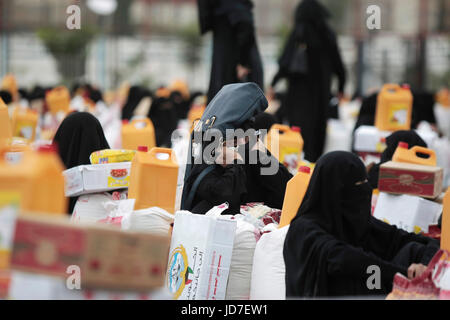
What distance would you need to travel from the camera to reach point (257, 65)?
7.47 meters

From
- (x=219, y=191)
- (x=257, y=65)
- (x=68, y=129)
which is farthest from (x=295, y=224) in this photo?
(x=257, y=65)

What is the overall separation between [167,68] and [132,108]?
1821 cm

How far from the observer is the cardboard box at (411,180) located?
462 cm

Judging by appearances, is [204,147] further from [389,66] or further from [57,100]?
[389,66]

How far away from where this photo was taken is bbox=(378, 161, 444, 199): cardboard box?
4.62 meters

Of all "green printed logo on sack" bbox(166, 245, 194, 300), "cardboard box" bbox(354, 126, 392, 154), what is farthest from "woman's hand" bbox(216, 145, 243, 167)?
"cardboard box" bbox(354, 126, 392, 154)

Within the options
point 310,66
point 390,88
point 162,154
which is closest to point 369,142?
point 390,88

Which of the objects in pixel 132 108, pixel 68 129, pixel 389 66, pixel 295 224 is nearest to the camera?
pixel 295 224

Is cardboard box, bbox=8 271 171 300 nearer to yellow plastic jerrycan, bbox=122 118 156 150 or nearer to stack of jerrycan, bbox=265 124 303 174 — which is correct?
stack of jerrycan, bbox=265 124 303 174

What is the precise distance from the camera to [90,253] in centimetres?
228

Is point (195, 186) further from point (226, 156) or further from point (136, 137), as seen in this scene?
point (136, 137)

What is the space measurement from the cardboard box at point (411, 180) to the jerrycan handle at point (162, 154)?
48.0 inches

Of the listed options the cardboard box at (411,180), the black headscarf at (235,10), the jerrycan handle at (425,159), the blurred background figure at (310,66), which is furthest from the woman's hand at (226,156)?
the blurred background figure at (310,66)

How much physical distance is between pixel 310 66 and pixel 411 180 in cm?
444
